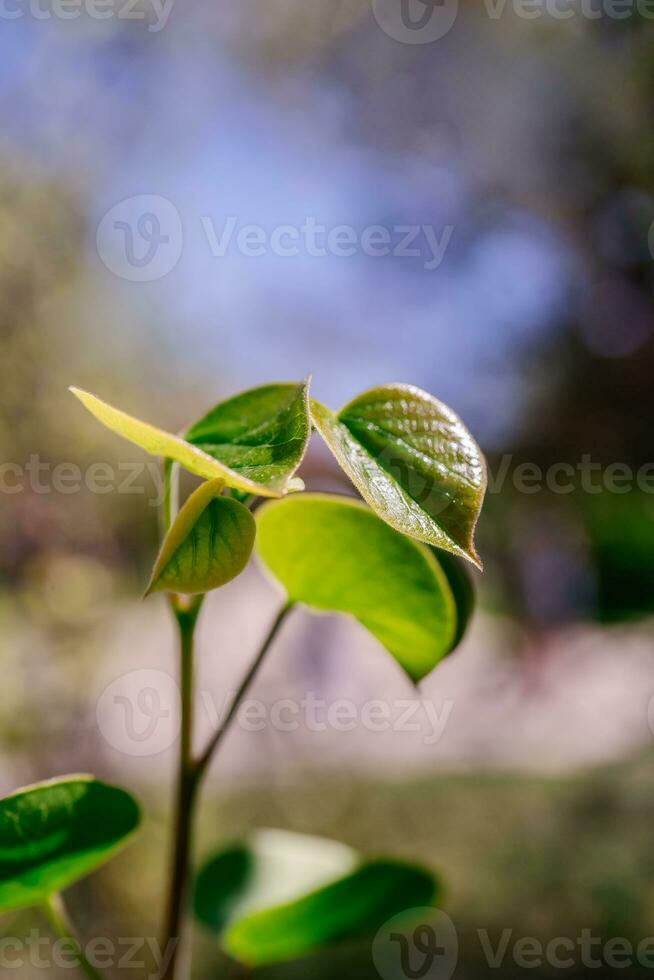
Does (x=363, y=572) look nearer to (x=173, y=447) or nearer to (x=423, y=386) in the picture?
(x=173, y=447)

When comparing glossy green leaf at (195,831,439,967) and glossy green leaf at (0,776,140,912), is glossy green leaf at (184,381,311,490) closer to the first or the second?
glossy green leaf at (0,776,140,912)

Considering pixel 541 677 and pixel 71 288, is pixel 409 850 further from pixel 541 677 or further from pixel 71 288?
pixel 71 288

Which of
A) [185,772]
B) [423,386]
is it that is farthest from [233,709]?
[423,386]

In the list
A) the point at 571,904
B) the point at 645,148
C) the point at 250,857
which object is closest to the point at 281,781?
the point at 571,904

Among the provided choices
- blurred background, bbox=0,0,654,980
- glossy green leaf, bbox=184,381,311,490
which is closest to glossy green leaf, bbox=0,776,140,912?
glossy green leaf, bbox=184,381,311,490

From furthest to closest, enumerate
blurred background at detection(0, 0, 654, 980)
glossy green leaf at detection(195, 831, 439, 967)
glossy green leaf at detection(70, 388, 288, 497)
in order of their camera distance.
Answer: blurred background at detection(0, 0, 654, 980)
glossy green leaf at detection(195, 831, 439, 967)
glossy green leaf at detection(70, 388, 288, 497)

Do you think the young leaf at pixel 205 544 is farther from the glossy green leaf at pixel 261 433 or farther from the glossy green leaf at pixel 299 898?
the glossy green leaf at pixel 299 898
